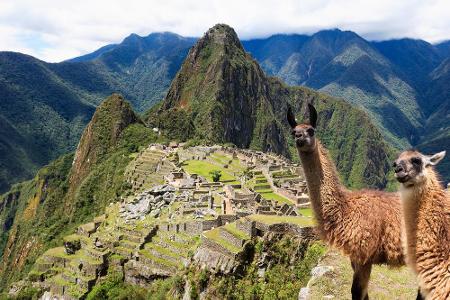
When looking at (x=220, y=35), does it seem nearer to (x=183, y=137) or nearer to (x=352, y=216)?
(x=183, y=137)

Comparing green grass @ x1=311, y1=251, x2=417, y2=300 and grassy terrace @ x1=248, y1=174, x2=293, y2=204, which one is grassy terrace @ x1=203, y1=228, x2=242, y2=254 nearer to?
green grass @ x1=311, y1=251, x2=417, y2=300

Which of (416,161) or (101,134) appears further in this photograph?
(101,134)

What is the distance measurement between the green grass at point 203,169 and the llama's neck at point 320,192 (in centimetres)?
3309

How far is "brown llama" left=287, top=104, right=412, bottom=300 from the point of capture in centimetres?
579

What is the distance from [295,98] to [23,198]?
116615mm

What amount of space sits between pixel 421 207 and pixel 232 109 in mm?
125884

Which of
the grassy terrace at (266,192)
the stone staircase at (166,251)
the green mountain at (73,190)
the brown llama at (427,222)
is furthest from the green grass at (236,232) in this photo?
the green mountain at (73,190)

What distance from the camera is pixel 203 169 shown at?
45562mm

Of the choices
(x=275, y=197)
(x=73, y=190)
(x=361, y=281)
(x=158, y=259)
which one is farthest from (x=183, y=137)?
(x=361, y=281)

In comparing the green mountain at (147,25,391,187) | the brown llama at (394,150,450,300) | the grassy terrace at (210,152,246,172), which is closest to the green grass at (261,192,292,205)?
the grassy terrace at (210,152,246,172)

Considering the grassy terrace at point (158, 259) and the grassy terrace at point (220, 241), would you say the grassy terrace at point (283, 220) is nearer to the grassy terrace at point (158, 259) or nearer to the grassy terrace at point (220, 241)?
the grassy terrace at point (220, 241)

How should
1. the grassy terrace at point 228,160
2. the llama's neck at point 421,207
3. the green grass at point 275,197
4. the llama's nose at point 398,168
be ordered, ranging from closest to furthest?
1. the llama's nose at point 398,168
2. the llama's neck at point 421,207
3. the green grass at point 275,197
4. the grassy terrace at point 228,160

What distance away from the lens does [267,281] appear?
14383mm

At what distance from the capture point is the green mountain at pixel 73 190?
5862 cm
